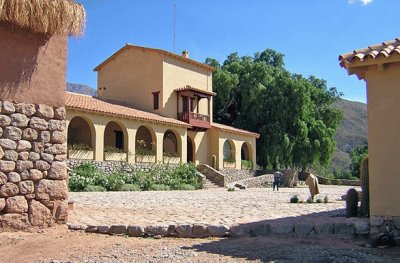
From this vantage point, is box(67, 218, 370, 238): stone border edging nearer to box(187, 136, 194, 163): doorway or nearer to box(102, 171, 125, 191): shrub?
box(102, 171, 125, 191): shrub

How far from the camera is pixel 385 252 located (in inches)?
278

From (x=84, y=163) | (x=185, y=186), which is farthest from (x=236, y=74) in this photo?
(x=84, y=163)

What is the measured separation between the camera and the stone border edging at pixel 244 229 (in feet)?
27.5

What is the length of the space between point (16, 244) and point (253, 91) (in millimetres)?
33692

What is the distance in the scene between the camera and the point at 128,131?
27328mm

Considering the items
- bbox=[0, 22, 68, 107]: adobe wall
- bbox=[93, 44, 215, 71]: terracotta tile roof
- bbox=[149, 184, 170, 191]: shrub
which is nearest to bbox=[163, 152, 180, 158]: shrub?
bbox=[149, 184, 170, 191]: shrub

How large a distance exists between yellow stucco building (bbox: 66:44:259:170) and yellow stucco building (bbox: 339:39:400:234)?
1963 cm

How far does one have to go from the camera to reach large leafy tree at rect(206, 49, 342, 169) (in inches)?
1526

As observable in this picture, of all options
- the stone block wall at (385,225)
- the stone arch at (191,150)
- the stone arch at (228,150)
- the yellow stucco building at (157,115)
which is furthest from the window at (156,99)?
the stone block wall at (385,225)

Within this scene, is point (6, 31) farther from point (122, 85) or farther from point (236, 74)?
point (236, 74)

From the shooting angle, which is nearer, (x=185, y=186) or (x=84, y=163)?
(x=84, y=163)

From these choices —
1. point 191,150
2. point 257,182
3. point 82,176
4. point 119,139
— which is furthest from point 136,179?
point 257,182

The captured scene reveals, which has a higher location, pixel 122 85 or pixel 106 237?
pixel 122 85

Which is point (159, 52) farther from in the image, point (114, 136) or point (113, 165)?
point (113, 165)
